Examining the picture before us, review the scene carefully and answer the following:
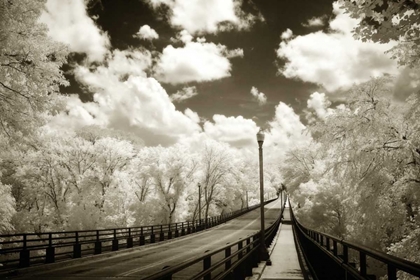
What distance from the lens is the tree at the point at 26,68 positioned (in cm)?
1109

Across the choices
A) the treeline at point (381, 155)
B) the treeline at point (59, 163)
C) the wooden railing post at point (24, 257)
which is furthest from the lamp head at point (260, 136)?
the wooden railing post at point (24, 257)

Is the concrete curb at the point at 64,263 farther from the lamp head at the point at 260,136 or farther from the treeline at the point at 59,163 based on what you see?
the lamp head at the point at 260,136

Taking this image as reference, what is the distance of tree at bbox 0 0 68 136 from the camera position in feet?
36.4

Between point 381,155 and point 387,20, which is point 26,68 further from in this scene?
point 381,155

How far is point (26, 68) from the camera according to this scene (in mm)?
11914

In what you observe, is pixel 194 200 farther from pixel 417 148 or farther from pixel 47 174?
pixel 417 148

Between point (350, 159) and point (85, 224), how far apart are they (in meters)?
34.0

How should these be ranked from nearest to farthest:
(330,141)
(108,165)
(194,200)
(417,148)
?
(417,148), (330,141), (108,165), (194,200)

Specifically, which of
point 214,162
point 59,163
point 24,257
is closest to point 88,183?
point 59,163

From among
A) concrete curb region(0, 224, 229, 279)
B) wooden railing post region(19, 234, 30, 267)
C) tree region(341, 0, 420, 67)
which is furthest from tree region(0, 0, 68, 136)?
tree region(341, 0, 420, 67)

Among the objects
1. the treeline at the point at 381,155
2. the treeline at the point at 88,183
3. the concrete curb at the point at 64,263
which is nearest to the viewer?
the concrete curb at the point at 64,263

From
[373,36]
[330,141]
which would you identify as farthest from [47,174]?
[373,36]

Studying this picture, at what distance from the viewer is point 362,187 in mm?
16531

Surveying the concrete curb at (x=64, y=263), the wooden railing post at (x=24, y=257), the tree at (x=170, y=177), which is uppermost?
the tree at (x=170, y=177)
